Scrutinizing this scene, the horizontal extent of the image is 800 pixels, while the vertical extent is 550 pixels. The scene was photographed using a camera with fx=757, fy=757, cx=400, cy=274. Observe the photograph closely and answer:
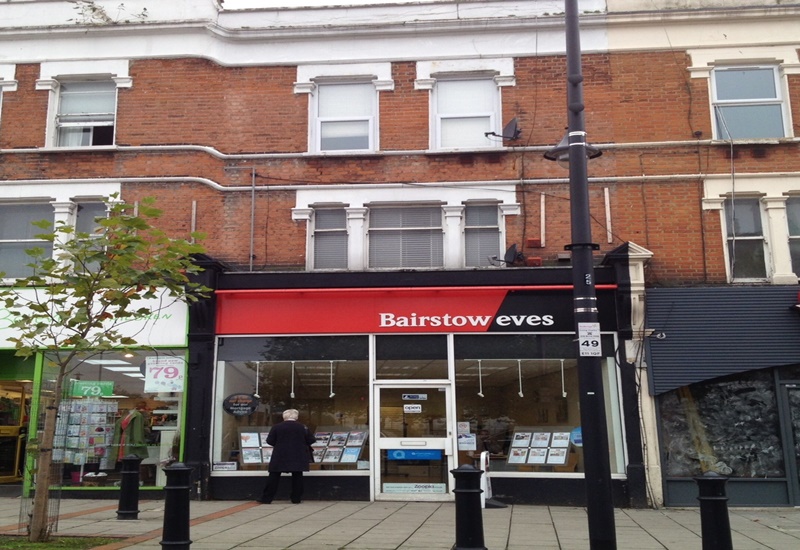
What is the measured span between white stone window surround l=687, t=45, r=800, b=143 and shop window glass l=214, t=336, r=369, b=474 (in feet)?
25.9

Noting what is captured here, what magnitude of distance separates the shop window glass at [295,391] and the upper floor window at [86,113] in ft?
16.1

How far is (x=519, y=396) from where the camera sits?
42.5ft

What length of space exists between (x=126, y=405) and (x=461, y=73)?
8649 millimetres

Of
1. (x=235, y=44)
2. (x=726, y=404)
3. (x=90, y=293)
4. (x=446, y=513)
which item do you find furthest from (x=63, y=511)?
(x=726, y=404)

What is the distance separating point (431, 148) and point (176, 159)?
472 cm

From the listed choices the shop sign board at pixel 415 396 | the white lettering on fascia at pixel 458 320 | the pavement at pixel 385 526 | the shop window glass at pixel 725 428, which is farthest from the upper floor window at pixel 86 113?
the shop window glass at pixel 725 428

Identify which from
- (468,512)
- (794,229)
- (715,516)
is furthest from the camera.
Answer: (794,229)

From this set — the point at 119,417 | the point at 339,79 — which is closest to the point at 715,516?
the point at 119,417

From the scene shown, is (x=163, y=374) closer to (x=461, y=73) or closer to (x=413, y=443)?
(x=413, y=443)

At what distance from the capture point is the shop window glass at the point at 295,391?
1309 centimetres

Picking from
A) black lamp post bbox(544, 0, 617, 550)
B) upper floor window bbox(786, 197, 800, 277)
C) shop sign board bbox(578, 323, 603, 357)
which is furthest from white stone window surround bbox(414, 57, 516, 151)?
shop sign board bbox(578, 323, 603, 357)

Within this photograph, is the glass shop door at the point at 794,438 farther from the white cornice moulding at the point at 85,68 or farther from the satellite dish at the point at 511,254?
the white cornice moulding at the point at 85,68

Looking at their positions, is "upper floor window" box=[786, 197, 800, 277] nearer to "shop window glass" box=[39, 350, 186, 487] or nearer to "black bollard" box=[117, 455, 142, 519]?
"shop window glass" box=[39, 350, 186, 487]

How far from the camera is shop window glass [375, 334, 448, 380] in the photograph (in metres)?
13.0
